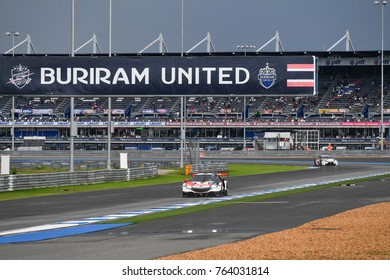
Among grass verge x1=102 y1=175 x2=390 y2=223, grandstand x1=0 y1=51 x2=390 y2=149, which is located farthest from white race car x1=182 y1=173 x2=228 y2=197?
grandstand x1=0 y1=51 x2=390 y2=149

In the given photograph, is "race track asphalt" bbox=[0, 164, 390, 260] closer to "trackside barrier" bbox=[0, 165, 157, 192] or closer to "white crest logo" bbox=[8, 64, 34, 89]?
"trackside barrier" bbox=[0, 165, 157, 192]

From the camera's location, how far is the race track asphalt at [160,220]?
19719mm

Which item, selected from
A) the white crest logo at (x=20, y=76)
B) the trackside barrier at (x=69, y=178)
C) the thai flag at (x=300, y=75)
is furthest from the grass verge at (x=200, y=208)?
the white crest logo at (x=20, y=76)

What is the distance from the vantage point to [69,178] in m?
48.8

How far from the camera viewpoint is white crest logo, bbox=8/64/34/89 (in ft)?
187

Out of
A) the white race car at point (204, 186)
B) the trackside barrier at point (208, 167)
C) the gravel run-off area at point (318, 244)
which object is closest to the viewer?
the gravel run-off area at point (318, 244)

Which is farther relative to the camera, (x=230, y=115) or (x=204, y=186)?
(x=230, y=115)

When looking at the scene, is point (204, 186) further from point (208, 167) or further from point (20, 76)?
point (208, 167)

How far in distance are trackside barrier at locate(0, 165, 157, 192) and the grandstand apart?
5757cm

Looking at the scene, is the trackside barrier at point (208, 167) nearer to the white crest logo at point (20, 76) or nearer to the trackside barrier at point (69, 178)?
the trackside barrier at point (69, 178)

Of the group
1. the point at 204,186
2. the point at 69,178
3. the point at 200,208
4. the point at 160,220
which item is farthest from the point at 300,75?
the point at 160,220

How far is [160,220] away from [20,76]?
104 ft

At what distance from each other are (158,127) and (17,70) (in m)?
62.8

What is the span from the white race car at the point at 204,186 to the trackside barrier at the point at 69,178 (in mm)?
9010
